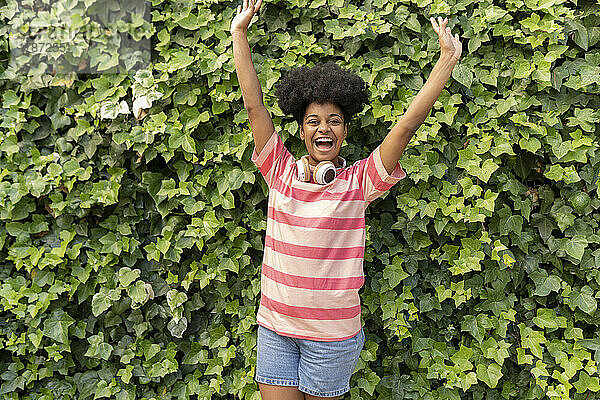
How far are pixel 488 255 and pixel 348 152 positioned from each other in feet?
2.30

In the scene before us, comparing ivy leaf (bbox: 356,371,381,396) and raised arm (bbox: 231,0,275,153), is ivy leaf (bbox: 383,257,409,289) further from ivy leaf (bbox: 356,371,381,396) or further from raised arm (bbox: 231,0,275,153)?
raised arm (bbox: 231,0,275,153)

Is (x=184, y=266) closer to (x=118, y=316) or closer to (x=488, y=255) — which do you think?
(x=118, y=316)

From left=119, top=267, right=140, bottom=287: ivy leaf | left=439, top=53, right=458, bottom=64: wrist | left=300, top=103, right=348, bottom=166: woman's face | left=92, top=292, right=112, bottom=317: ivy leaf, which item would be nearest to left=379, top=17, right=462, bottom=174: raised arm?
left=439, top=53, right=458, bottom=64: wrist

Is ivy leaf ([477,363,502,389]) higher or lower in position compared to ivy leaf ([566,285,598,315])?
lower

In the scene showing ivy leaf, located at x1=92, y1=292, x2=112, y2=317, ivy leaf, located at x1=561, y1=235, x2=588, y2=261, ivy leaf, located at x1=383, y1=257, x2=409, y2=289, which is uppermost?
ivy leaf, located at x1=561, y1=235, x2=588, y2=261

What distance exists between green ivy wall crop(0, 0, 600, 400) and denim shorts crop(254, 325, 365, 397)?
523 mm

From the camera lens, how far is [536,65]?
2375 mm

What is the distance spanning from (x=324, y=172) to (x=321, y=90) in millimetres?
272

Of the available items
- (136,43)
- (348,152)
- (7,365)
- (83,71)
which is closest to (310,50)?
(348,152)

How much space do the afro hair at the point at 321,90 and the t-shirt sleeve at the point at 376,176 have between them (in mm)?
191

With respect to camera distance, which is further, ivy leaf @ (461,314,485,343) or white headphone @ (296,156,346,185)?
ivy leaf @ (461,314,485,343)

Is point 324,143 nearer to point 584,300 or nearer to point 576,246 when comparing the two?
point 576,246

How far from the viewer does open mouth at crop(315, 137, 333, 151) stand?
1.97m

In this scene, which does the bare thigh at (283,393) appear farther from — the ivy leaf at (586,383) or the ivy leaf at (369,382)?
the ivy leaf at (586,383)
